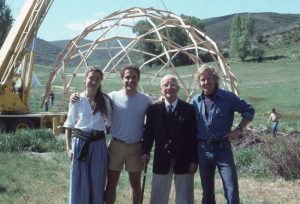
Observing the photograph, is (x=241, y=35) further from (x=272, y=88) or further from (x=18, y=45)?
(x=18, y=45)

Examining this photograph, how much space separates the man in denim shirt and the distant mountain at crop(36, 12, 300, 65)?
71858 mm

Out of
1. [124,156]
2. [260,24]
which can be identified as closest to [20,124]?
[124,156]

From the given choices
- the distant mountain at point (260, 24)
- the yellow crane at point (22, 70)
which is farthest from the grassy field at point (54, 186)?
the distant mountain at point (260, 24)

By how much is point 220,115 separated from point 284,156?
146 inches

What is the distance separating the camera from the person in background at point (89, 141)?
17.0ft

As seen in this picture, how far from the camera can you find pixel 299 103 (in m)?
35.3

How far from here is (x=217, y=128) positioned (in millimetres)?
5082

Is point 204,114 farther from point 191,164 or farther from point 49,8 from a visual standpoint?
point 49,8

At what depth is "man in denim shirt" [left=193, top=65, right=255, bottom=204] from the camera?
16.6 feet

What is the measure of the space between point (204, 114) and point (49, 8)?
1117 centimetres

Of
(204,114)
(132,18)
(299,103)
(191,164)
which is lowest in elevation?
(299,103)

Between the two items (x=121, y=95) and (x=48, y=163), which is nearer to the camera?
(x=121, y=95)

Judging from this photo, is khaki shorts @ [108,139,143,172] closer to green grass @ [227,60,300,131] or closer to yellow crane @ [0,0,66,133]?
yellow crane @ [0,0,66,133]

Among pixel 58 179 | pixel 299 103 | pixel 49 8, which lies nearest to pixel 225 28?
pixel 299 103
